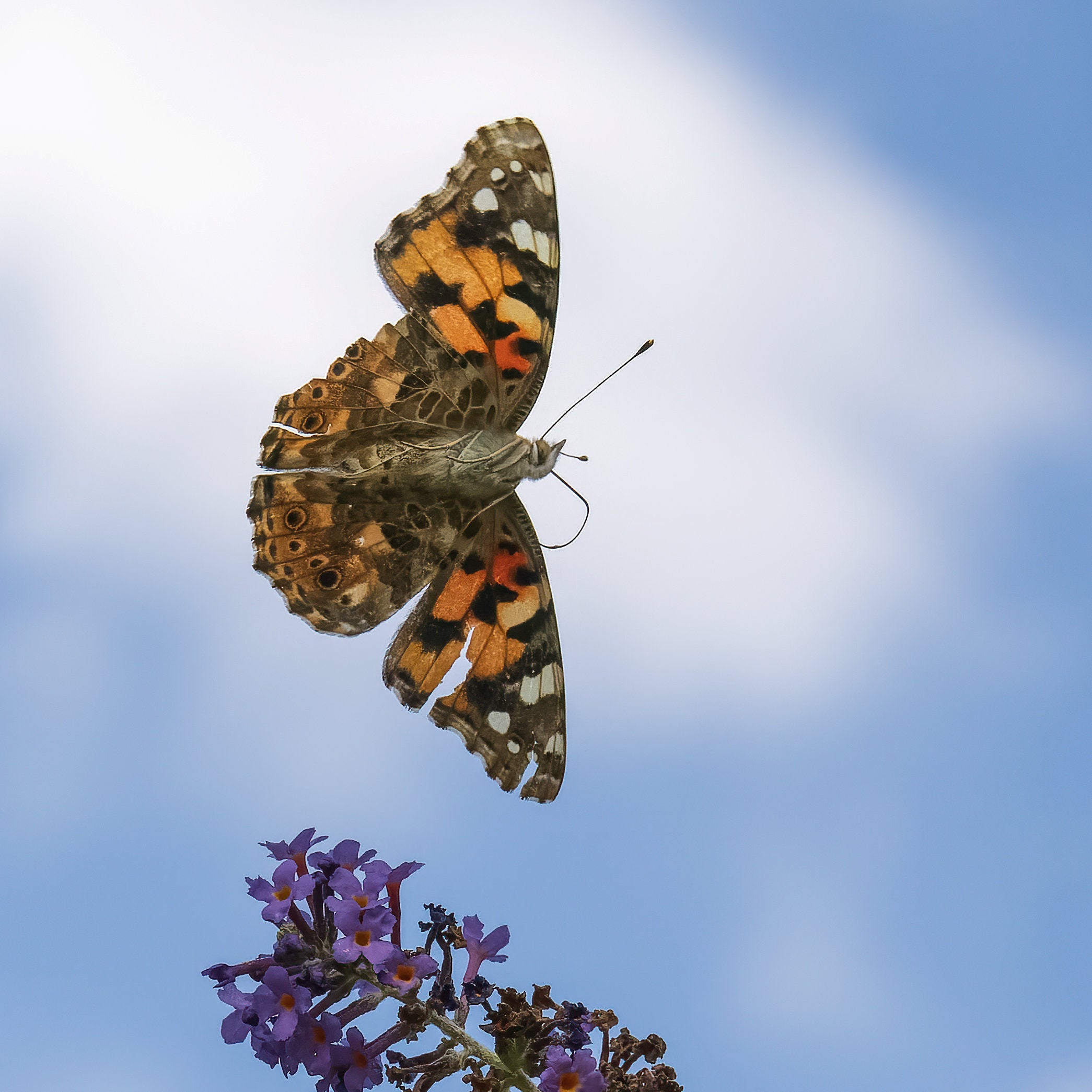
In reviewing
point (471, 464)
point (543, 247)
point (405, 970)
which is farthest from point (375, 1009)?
point (543, 247)

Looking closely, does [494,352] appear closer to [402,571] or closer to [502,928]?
[402,571]

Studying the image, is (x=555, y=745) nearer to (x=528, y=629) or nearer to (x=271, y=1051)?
(x=528, y=629)

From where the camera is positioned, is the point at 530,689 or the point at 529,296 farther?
the point at 529,296

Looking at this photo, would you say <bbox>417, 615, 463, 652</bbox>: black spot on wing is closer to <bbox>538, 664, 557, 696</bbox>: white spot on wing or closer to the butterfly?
the butterfly

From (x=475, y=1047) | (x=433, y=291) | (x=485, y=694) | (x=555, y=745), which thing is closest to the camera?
(x=475, y=1047)

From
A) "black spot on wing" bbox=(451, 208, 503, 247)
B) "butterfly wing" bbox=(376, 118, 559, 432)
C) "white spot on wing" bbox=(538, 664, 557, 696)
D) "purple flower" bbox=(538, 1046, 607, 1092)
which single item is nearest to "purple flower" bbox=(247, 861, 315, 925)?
"purple flower" bbox=(538, 1046, 607, 1092)

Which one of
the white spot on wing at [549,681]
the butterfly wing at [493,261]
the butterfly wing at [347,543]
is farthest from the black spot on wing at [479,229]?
the white spot on wing at [549,681]

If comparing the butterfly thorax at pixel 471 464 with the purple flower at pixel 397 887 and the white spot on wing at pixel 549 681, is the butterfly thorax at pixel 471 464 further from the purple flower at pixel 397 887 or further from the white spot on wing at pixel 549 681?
the purple flower at pixel 397 887
